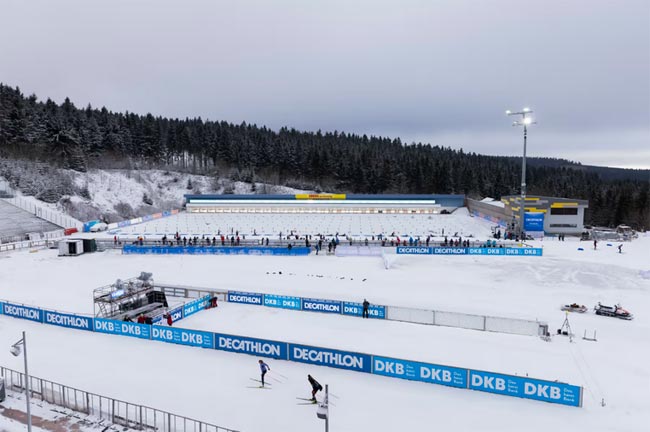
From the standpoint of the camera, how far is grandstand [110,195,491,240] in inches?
2124

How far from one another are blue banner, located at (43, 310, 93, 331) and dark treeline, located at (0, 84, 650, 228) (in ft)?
221

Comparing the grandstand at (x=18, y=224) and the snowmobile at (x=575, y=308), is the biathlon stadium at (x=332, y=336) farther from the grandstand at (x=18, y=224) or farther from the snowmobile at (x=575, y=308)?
the grandstand at (x=18, y=224)

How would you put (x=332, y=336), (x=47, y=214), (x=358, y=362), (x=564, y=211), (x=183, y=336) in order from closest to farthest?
(x=358, y=362), (x=183, y=336), (x=332, y=336), (x=564, y=211), (x=47, y=214)

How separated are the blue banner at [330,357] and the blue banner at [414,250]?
25.1 metres

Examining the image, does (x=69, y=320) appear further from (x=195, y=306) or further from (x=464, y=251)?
(x=464, y=251)

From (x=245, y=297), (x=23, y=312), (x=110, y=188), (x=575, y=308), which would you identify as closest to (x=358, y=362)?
(x=245, y=297)

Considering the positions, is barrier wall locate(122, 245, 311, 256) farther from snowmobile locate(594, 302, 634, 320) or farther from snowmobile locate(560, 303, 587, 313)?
snowmobile locate(594, 302, 634, 320)

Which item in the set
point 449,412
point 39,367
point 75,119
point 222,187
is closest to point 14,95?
point 75,119

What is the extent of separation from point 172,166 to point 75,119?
25.8 metres

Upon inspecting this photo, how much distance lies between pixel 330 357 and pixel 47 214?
5686 cm

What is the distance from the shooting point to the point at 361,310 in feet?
72.8

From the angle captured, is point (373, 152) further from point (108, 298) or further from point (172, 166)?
point (108, 298)

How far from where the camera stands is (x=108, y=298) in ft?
69.7

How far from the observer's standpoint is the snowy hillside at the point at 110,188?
62.1m
